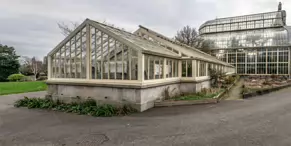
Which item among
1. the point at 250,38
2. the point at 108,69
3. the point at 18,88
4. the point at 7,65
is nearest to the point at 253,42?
the point at 250,38

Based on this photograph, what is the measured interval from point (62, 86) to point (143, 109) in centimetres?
481

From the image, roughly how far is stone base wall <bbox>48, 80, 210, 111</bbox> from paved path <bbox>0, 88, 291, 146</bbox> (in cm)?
65

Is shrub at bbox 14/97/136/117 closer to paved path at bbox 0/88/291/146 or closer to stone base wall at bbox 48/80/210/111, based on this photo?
stone base wall at bbox 48/80/210/111

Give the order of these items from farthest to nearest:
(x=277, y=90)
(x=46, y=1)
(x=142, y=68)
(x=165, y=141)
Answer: (x=277, y=90), (x=46, y=1), (x=142, y=68), (x=165, y=141)

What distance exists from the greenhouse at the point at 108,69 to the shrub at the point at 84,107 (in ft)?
1.03

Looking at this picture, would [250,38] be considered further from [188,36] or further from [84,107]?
[84,107]

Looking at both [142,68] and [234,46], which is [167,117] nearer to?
[142,68]

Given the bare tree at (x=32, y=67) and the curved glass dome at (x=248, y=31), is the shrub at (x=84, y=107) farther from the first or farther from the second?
the bare tree at (x=32, y=67)

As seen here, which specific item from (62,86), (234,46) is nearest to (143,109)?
(62,86)

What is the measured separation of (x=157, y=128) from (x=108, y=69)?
A: 393cm

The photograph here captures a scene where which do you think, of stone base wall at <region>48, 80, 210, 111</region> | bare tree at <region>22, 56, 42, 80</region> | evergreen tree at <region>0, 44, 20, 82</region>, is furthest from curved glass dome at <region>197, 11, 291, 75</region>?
evergreen tree at <region>0, 44, 20, 82</region>

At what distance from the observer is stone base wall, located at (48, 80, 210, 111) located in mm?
7277

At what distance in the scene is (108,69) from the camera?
7934 mm

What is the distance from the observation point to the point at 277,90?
1335cm
